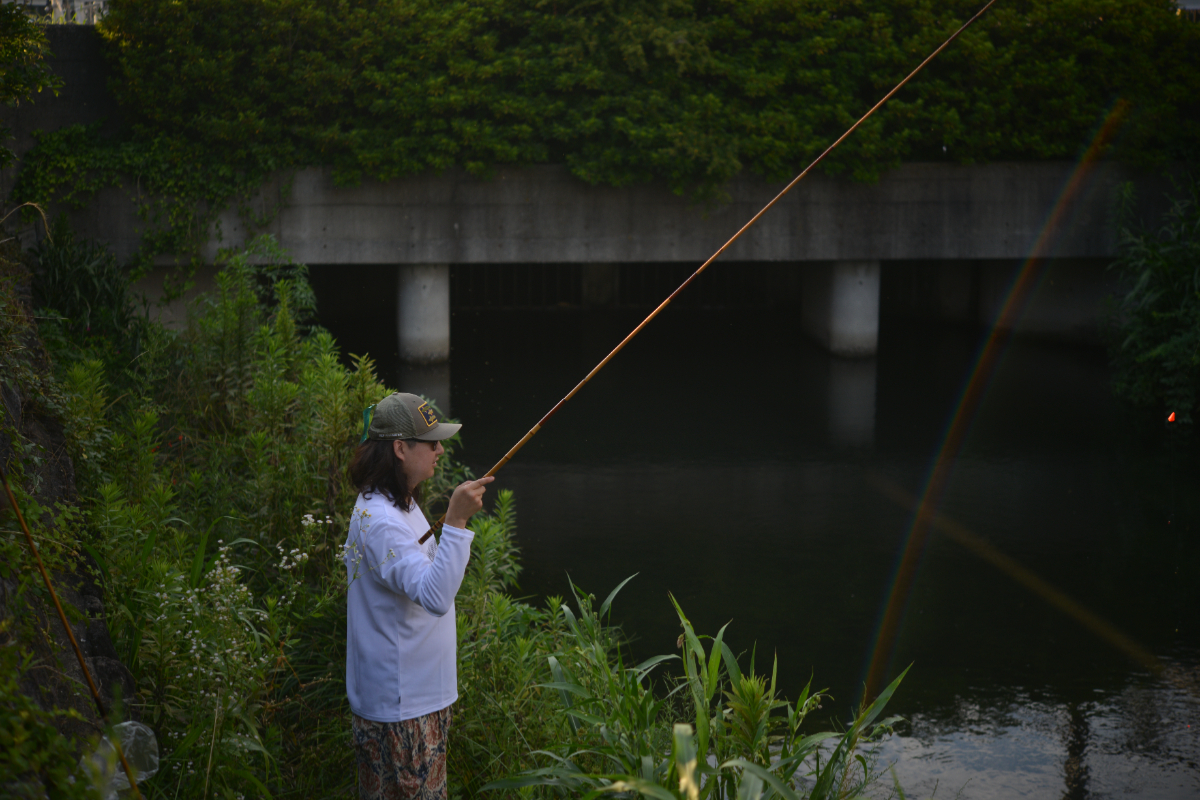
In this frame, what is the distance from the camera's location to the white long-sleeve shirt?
2.57m

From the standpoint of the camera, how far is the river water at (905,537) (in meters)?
4.90

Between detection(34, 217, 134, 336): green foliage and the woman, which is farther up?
detection(34, 217, 134, 336): green foliage

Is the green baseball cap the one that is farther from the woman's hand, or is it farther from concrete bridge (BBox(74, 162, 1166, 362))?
concrete bridge (BBox(74, 162, 1166, 362))

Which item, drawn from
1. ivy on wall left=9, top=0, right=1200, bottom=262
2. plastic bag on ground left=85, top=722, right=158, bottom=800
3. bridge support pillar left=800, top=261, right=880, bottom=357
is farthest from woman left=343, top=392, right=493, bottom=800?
bridge support pillar left=800, top=261, right=880, bottom=357

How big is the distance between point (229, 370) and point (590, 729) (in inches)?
158

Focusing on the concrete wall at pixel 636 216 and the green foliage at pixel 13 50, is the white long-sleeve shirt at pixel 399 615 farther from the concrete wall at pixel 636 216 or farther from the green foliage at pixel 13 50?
the concrete wall at pixel 636 216

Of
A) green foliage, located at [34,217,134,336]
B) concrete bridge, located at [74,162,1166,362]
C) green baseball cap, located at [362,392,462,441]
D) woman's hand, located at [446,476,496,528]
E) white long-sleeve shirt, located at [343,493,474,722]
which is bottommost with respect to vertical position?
white long-sleeve shirt, located at [343,493,474,722]

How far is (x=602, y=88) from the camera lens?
12.8m

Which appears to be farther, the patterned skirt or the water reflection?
the water reflection

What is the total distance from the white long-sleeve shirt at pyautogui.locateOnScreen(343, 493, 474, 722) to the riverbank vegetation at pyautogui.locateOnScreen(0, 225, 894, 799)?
0.35m

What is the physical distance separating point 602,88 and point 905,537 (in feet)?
24.3

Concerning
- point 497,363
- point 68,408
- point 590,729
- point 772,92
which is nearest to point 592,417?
point 497,363

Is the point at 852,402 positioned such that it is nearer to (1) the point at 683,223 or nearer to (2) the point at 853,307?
(2) the point at 853,307

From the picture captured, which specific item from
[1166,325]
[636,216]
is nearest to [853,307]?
[636,216]
